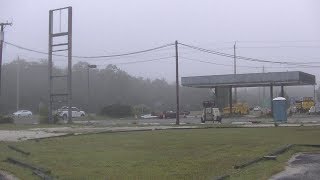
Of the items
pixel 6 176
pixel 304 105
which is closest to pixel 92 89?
pixel 304 105

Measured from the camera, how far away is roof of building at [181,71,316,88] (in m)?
73.0

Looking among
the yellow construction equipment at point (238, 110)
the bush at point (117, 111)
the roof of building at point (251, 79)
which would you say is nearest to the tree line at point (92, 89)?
the bush at point (117, 111)

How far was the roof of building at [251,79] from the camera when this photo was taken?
2874 inches

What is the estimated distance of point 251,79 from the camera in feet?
251

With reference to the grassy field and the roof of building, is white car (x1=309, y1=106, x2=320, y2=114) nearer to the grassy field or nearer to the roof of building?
the roof of building

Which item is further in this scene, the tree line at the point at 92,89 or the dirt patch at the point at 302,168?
the tree line at the point at 92,89

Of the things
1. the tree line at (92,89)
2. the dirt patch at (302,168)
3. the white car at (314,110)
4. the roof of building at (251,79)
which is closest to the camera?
the dirt patch at (302,168)

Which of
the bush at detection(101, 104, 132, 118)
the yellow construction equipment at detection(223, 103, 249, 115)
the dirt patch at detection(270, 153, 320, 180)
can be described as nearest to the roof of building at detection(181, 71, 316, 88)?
the yellow construction equipment at detection(223, 103, 249, 115)

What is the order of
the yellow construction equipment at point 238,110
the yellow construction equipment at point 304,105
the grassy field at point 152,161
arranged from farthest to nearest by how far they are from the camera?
the yellow construction equipment at point 304,105
the yellow construction equipment at point 238,110
the grassy field at point 152,161

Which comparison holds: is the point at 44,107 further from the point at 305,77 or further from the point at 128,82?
the point at 128,82

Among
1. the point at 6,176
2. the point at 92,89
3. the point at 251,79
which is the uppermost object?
the point at 92,89

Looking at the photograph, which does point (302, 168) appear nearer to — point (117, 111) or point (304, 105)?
point (117, 111)

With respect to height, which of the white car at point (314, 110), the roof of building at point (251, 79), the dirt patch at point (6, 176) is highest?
the roof of building at point (251, 79)

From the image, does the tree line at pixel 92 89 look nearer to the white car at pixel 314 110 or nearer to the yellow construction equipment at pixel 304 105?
the yellow construction equipment at pixel 304 105
